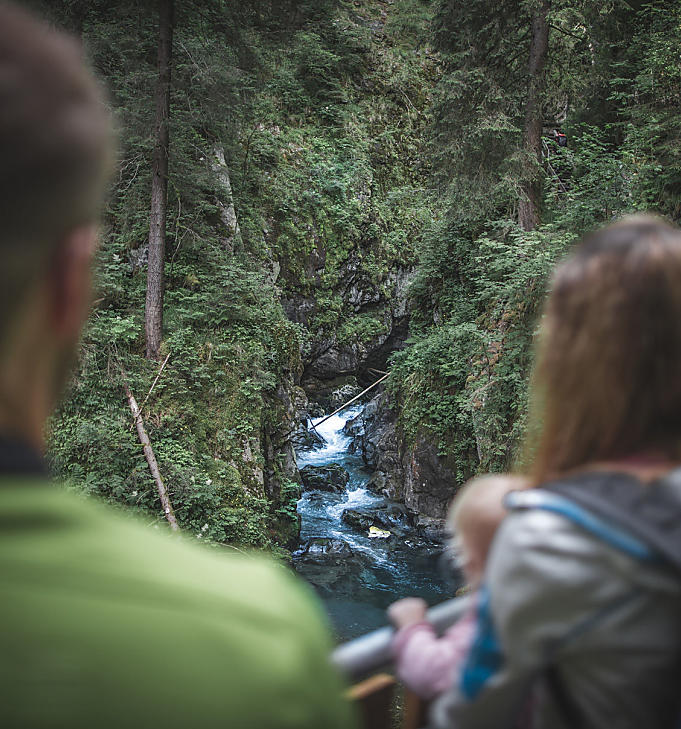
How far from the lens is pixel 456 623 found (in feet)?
4.30

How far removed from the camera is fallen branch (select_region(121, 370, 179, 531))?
695 centimetres

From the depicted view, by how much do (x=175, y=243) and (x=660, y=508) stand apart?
1011cm

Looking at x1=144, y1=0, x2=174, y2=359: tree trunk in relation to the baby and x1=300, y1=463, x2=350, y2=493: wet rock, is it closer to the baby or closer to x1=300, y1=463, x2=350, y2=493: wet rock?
x1=300, y1=463, x2=350, y2=493: wet rock

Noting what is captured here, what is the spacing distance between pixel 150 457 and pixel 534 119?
28.3ft

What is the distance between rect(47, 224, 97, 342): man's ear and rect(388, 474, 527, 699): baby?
925 mm

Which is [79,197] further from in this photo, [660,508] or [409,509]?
[409,509]

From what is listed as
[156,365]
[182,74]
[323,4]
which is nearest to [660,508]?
[156,365]

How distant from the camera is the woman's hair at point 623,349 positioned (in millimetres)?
974

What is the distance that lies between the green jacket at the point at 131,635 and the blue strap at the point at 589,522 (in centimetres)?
49

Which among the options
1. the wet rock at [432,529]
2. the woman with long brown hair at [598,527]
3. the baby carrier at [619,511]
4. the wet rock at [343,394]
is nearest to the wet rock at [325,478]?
the wet rock at [432,529]

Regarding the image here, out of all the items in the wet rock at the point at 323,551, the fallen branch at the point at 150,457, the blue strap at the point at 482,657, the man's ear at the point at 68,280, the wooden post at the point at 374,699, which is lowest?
the wet rock at the point at 323,551

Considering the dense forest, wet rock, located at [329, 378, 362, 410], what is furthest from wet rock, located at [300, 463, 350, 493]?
wet rock, located at [329, 378, 362, 410]

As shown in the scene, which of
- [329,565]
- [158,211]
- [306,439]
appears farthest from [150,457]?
[306,439]

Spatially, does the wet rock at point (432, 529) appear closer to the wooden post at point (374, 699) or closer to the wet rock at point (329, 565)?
the wet rock at point (329, 565)
